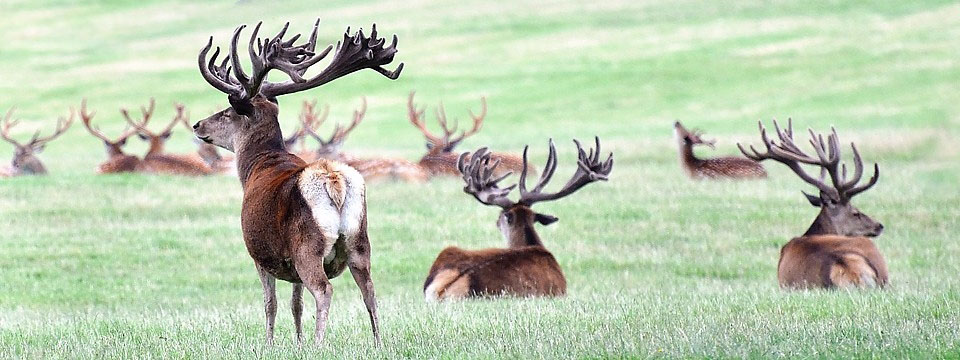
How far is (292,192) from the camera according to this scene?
679 cm

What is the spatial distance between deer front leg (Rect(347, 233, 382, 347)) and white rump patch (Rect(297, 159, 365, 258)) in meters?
0.05

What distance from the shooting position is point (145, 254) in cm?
1326

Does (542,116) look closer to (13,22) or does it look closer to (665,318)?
(665,318)

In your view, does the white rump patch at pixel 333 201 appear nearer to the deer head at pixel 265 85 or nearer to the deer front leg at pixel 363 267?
the deer front leg at pixel 363 267

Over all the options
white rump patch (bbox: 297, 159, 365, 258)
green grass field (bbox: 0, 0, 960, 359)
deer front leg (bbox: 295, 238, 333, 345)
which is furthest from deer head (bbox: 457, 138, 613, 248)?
deer front leg (bbox: 295, 238, 333, 345)

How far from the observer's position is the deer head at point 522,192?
11.3 metres

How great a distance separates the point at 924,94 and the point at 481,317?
2841 centimetres

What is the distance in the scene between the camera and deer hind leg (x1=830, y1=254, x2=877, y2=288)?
10.3 metres

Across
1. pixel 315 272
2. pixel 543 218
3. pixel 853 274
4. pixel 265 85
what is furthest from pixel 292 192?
pixel 853 274

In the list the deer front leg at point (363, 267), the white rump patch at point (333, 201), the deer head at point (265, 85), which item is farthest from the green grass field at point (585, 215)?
the deer head at point (265, 85)

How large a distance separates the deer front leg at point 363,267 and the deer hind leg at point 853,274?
4.49 m

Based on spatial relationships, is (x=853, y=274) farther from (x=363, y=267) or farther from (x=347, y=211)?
(x=347, y=211)

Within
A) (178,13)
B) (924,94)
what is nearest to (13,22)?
(178,13)

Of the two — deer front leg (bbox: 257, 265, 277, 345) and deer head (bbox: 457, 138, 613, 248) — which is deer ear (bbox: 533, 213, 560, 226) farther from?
deer front leg (bbox: 257, 265, 277, 345)
